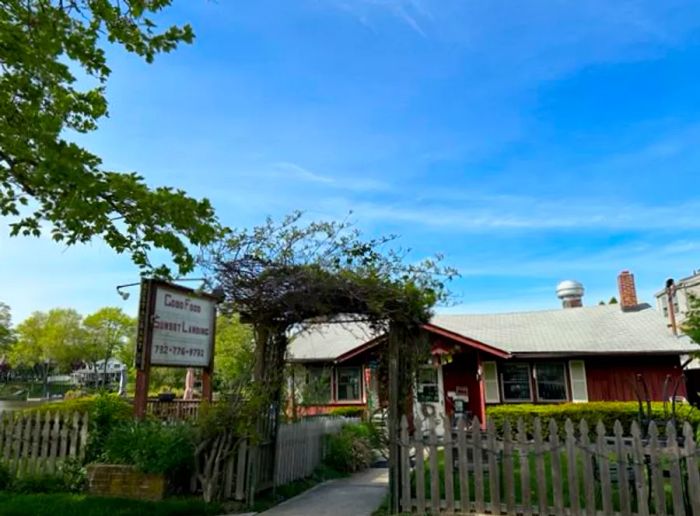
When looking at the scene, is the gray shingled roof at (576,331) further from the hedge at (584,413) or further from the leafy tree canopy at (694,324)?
A: the leafy tree canopy at (694,324)

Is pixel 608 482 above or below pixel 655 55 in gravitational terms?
below

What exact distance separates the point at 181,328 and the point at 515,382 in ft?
48.1

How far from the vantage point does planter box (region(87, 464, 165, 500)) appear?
7148mm

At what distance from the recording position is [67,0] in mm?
6277

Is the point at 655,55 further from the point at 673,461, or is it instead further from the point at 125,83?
the point at 125,83

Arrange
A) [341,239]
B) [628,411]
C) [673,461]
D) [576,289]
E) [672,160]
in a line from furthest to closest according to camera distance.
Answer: [576,289] → [628,411] → [672,160] → [341,239] → [673,461]

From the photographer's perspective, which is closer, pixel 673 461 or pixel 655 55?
pixel 673 461

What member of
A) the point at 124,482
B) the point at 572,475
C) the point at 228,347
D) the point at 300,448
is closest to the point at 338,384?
the point at 228,347

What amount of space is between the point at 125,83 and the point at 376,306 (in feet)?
15.9

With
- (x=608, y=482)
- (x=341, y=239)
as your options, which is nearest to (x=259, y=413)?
(x=341, y=239)

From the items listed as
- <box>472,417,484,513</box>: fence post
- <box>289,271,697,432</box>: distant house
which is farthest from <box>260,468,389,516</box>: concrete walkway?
<box>289,271,697,432</box>: distant house

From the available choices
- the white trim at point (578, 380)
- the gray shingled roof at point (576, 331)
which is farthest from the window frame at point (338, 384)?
the white trim at point (578, 380)

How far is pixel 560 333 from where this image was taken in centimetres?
2088

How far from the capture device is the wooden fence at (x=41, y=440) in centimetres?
812
